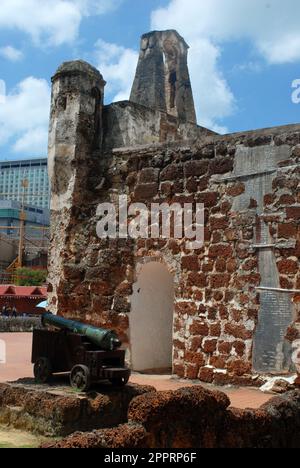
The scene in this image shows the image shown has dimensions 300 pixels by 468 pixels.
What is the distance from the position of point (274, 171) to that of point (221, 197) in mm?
904

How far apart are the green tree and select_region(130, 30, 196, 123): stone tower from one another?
33.4 metres

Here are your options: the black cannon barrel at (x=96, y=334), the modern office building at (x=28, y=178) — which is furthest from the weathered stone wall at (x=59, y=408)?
the modern office building at (x=28, y=178)

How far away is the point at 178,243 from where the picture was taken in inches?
360

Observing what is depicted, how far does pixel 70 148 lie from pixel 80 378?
4.76 meters

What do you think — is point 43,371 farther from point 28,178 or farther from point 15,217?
point 28,178

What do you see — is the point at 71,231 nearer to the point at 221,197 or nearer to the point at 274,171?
the point at 221,197

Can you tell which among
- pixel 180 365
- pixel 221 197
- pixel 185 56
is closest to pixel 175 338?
pixel 180 365

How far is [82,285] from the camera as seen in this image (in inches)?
394

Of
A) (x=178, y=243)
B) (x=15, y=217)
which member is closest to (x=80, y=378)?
(x=178, y=243)

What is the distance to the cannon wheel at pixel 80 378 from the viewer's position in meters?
6.49

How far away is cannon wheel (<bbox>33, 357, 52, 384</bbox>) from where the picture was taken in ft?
23.3

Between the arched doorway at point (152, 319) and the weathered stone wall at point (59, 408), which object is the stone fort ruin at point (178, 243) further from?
the weathered stone wall at point (59, 408)

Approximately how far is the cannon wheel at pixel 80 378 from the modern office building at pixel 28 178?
4484 inches

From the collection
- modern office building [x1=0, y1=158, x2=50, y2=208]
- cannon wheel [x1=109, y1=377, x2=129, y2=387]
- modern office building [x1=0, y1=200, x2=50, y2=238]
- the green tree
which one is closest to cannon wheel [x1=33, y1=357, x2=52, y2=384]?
cannon wheel [x1=109, y1=377, x2=129, y2=387]
